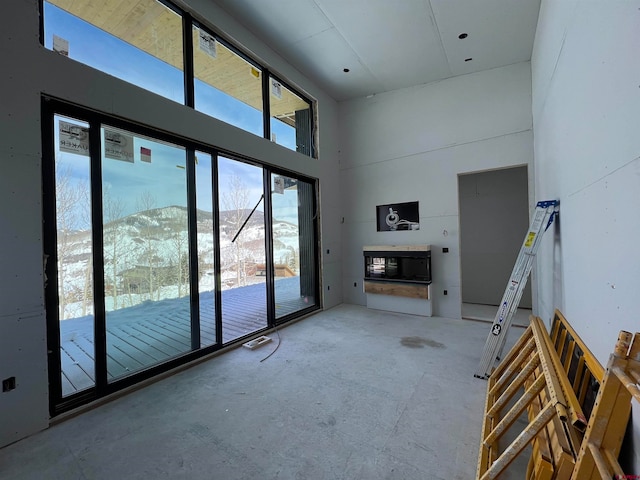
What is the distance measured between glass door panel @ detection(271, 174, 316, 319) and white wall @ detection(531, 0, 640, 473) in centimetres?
353

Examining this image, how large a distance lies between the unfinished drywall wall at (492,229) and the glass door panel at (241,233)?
13.8 feet

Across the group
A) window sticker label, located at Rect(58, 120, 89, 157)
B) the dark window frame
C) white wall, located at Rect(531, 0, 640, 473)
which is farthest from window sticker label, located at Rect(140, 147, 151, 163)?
white wall, located at Rect(531, 0, 640, 473)

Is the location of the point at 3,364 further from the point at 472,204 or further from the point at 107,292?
the point at 472,204

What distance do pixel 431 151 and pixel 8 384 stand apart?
5.91 metres

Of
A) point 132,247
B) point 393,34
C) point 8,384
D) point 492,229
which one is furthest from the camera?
point 492,229

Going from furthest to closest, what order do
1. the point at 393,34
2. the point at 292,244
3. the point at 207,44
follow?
the point at 292,244 → the point at 393,34 → the point at 207,44

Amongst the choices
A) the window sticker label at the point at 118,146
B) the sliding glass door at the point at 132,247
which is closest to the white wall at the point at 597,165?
the sliding glass door at the point at 132,247

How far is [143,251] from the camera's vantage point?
9.06 feet

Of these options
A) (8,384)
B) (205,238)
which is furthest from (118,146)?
(8,384)

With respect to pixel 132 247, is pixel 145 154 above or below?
above

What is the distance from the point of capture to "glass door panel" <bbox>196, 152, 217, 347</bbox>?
3.20 meters

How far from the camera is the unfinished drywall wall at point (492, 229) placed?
5.35 metres

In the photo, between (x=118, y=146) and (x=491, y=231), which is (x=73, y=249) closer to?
(x=118, y=146)

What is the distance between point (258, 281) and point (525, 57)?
5552 mm
